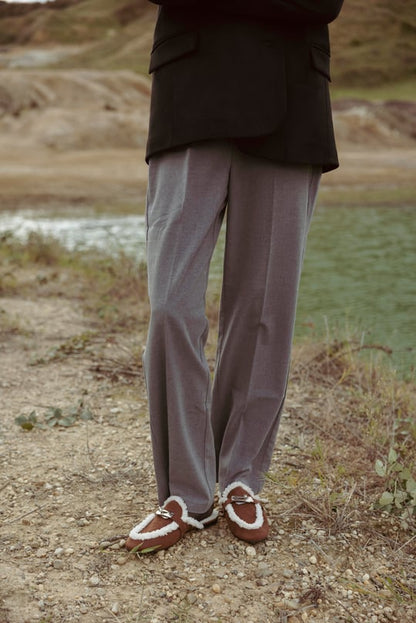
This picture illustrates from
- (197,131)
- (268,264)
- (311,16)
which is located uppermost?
(311,16)

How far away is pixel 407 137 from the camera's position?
33406mm

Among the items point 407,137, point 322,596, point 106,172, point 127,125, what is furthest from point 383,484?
point 407,137

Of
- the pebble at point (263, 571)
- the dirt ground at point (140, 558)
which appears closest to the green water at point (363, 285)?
the dirt ground at point (140, 558)

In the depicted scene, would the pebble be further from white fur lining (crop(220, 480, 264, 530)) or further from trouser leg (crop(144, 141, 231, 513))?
trouser leg (crop(144, 141, 231, 513))

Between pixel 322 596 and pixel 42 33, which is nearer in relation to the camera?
pixel 322 596

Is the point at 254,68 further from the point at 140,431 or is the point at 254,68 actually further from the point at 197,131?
the point at 140,431

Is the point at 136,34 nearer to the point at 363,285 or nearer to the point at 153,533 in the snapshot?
the point at 363,285

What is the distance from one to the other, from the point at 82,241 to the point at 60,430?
284 inches

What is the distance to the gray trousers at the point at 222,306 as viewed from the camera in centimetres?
188

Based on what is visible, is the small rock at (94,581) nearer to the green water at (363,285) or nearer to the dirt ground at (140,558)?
the dirt ground at (140,558)

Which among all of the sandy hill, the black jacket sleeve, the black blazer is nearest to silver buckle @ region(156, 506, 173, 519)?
the black blazer

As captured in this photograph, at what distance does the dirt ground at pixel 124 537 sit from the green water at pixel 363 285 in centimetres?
123

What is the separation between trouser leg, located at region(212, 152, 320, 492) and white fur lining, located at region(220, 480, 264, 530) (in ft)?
0.07

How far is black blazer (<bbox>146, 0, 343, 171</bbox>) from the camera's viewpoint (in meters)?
1.82
